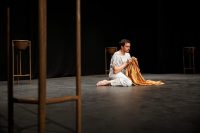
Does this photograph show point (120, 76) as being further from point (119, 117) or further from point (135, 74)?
point (119, 117)

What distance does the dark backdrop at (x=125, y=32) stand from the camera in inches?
324

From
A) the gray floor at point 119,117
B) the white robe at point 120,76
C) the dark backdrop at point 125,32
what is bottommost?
the gray floor at point 119,117

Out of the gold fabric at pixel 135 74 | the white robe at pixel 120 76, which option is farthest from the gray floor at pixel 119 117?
the gold fabric at pixel 135 74

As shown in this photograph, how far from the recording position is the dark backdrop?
823 centimetres

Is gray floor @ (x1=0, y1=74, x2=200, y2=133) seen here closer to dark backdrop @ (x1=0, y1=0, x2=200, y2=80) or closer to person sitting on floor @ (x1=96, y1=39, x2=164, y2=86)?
person sitting on floor @ (x1=96, y1=39, x2=164, y2=86)

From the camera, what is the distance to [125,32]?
10.1 meters

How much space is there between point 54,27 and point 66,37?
18.5 inches

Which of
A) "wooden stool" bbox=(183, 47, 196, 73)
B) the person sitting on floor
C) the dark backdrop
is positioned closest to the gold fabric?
the person sitting on floor

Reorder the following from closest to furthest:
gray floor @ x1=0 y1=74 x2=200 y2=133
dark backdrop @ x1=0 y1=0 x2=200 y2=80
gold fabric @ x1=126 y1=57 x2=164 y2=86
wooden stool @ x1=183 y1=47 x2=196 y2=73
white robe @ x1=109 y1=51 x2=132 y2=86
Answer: gray floor @ x1=0 y1=74 x2=200 y2=133
white robe @ x1=109 y1=51 x2=132 y2=86
gold fabric @ x1=126 y1=57 x2=164 y2=86
dark backdrop @ x1=0 y1=0 x2=200 y2=80
wooden stool @ x1=183 y1=47 x2=196 y2=73

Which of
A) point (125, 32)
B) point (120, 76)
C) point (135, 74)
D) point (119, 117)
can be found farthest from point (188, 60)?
point (119, 117)

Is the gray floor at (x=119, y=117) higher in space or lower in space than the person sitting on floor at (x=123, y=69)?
lower

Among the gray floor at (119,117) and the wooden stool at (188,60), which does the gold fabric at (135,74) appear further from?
the wooden stool at (188,60)

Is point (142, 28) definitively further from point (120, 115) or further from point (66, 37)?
point (120, 115)

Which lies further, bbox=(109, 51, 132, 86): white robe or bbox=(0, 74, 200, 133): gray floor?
bbox=(109, 51, 132, 86): white robe
